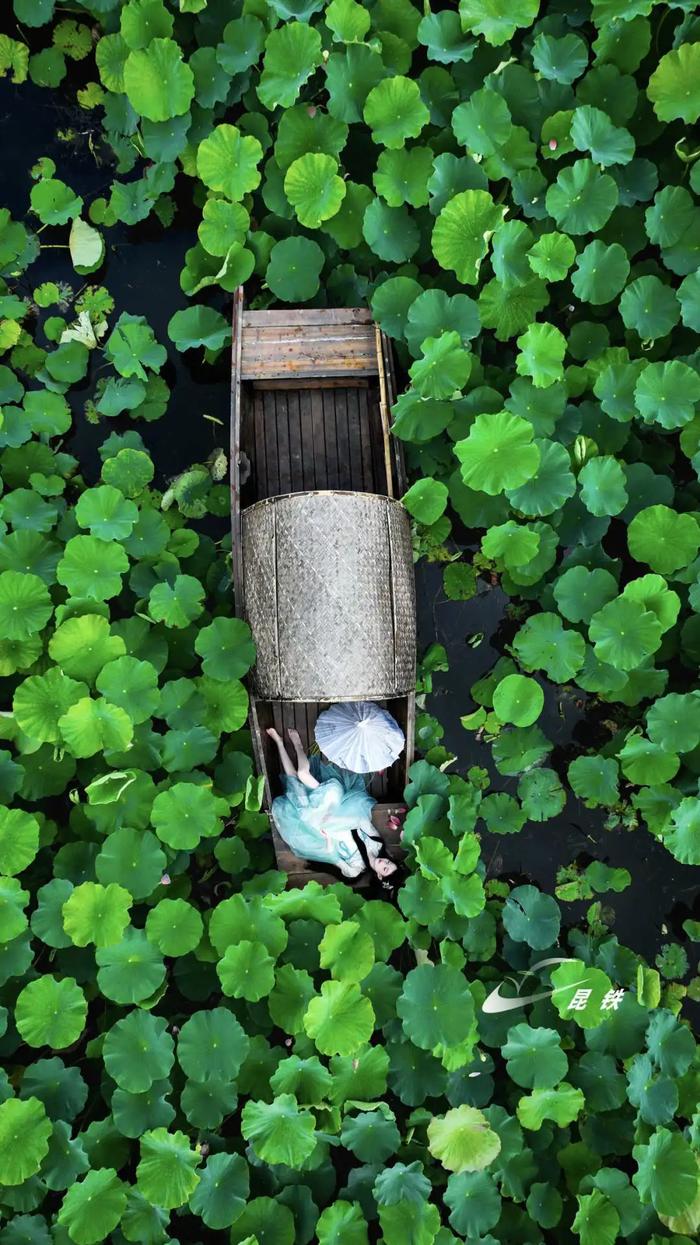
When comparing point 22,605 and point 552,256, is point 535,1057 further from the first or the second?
point 552,256

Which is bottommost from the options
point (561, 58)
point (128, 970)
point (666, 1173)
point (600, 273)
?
point (666, 1173)

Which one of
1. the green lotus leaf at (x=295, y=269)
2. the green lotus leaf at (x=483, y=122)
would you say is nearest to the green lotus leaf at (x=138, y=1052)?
the green lotus leaf at (x=295, y=269)

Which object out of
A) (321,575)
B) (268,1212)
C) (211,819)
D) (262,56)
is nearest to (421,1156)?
(268,1212)

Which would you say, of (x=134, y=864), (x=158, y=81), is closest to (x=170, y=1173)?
(x=134, y=864)

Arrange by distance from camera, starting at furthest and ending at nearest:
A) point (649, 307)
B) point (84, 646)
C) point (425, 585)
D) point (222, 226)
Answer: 1. point (425, 585)
2. point (222, 226)
3. point (649, 307)
4. point (84, 646)

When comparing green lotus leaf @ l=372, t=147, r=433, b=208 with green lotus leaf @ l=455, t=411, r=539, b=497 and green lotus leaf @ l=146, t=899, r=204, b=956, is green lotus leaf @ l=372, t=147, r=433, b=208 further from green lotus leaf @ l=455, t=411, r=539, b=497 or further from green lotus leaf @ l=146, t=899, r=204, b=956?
green lotus leaf @ l=146, t=899, r=204, b=956

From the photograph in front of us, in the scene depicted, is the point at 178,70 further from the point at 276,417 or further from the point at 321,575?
the point at 321,575
